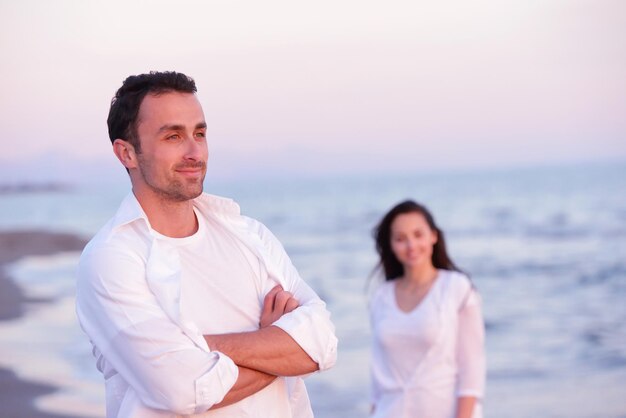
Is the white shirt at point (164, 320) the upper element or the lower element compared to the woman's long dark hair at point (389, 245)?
lower

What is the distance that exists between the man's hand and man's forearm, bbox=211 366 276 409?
17cm

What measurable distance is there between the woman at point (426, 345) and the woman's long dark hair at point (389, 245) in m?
0.16

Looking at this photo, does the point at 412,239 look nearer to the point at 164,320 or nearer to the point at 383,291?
the point at 383,291

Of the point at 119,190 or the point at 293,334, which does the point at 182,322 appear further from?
the point at 119,190

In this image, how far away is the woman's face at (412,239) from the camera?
567 centimetres

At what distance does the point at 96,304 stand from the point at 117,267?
4.6 inches

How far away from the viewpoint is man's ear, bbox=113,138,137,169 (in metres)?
3.21

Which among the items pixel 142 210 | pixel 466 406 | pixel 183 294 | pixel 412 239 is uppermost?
pixel 412 239

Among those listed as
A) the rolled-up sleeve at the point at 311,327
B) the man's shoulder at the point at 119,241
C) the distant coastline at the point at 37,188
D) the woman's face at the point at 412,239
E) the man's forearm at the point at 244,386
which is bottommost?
the man's forearm at the point at 244,386

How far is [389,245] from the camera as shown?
586 centimetres

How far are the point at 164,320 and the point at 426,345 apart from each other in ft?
8.47

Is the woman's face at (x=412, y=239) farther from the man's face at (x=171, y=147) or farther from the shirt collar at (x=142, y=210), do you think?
the man's face at (x=171, y=147)

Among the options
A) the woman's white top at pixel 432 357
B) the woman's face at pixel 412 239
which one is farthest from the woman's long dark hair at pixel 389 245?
the woman's white top at pixel 432 357

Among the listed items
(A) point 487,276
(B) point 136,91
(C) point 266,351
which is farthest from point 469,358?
(A) point 487,276
